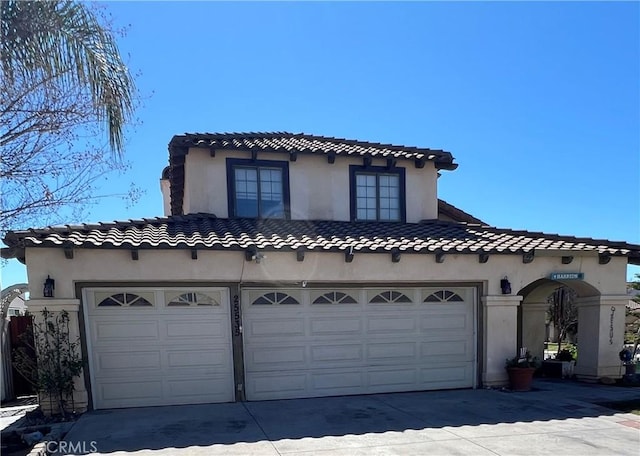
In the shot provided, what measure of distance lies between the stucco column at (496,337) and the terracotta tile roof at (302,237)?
1.14 meters

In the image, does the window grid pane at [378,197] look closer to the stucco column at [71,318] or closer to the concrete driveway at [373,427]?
the concrete driveway at [373,427]

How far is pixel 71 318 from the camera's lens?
688 cm

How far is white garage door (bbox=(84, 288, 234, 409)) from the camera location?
23.5 ft

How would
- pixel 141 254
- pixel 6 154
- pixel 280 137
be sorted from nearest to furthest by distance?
pixel 6 154 → pixel 141 254 → pixel 280 137

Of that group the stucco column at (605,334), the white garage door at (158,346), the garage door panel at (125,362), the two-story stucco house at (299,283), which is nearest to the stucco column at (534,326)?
the two-story stucco house at (299,283)

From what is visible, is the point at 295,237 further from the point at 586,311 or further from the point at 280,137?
the point at 586,311

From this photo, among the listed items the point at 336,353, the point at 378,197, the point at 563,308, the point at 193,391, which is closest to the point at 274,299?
the point at 336,353

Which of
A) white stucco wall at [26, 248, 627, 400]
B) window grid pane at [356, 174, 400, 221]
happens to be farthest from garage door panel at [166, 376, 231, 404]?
window grid pane at [356, 174, 400, 221]

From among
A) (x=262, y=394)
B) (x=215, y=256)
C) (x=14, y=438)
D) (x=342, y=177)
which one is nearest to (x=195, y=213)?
(x=215, y=256)

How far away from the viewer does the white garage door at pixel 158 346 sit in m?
7.16

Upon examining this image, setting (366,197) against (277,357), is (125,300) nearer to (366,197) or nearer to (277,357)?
(277,357)

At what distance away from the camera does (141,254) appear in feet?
23.5

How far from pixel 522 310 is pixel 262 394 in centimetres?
815
